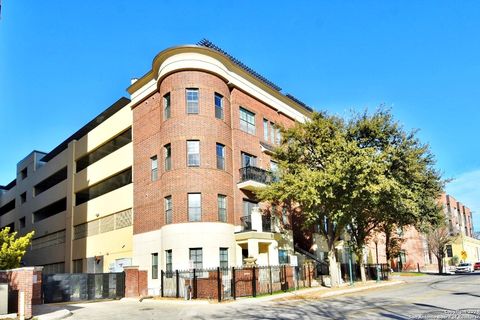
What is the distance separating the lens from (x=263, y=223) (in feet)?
112

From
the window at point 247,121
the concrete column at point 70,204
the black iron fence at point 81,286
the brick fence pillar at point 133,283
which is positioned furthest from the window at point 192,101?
the concrete column at point 70,204

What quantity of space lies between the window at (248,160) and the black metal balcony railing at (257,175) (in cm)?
88

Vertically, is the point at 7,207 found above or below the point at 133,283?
above

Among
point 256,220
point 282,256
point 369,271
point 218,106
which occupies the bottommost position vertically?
point 369,271

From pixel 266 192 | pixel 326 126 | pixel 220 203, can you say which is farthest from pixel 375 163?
pixel 220 203

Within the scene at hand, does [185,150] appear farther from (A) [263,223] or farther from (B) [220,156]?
(A) [263,223]

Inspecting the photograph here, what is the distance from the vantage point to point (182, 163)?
30.9m

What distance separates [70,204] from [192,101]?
20.7 m

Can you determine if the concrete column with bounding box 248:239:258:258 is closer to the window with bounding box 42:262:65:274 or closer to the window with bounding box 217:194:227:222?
the window with bounding box 217:194:227:222

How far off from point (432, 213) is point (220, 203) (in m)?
18.9

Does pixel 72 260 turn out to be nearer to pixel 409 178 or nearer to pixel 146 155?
pixel 146 155

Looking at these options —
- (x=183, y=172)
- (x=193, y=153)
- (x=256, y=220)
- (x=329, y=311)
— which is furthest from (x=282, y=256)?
(x=329, y=311)

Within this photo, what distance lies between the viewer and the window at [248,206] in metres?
33.4

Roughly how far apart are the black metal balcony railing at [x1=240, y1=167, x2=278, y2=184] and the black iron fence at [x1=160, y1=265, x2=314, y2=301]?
22.8 feet
